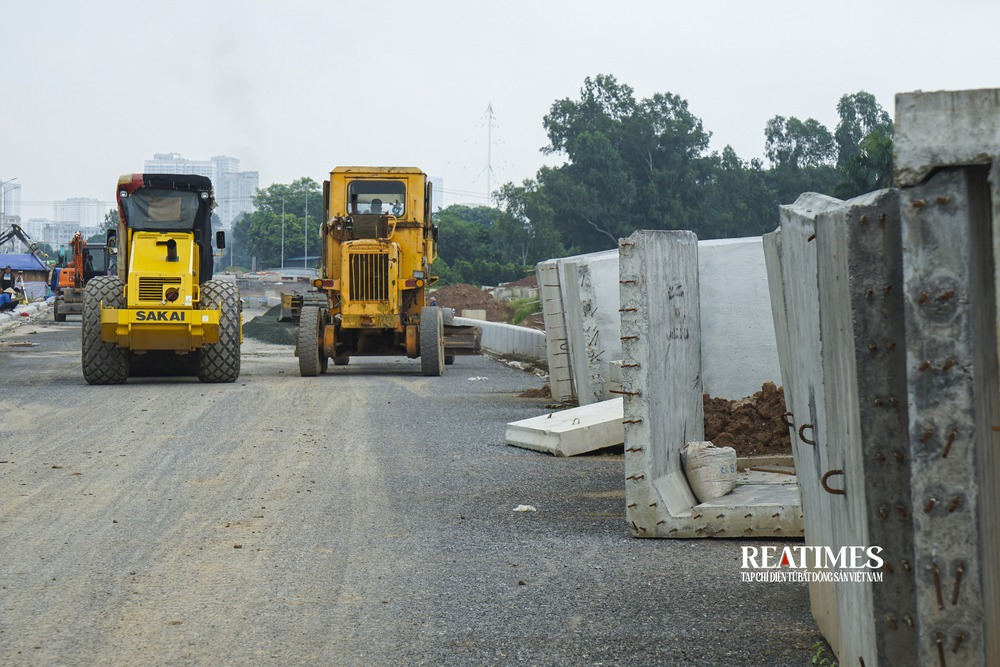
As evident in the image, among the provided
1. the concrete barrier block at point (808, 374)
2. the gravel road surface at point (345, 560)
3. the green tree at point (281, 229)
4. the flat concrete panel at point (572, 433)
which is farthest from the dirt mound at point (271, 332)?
the green tree at point (281, 229)

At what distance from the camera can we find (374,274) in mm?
20953

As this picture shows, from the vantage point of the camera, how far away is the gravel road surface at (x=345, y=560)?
5.16 m

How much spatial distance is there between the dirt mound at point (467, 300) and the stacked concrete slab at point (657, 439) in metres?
46.9

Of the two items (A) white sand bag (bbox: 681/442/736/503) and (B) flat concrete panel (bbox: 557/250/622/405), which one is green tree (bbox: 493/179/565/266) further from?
(A) white sand bag (bbox: 681/442/736/503)

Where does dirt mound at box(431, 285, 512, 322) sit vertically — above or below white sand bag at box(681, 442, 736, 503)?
above

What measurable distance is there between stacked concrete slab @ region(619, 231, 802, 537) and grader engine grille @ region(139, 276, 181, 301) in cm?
1216

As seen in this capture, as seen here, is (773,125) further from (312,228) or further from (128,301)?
(128,301)

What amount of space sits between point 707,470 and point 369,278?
13596 millimetres

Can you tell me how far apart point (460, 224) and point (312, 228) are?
47186mm

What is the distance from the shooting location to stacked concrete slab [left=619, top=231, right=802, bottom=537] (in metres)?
7.30

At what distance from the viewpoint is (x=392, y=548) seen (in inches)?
280

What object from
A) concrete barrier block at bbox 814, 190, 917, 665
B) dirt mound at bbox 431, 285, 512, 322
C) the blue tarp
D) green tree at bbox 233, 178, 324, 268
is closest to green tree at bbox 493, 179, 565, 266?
dirt mound at bbox 431, 285, 512, 322

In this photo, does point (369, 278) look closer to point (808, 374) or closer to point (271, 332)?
point (271, 332)

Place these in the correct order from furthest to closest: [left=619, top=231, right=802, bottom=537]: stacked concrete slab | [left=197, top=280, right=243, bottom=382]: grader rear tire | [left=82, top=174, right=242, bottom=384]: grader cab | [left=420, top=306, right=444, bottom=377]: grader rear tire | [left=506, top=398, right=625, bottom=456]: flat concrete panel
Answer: [left=420, top=306, right=444, bottom=377]: grader rear tire < [left=197, top=280, right=243, bottom=382]: grader rear tire < [left=82, top=174, right=242, bottom=384]: grader cab < [left=506, top=398, right=625, bottom=456]: flat concrete panel < [left=619, top=231, right=802, bottom=537]: stacked concrete slab
